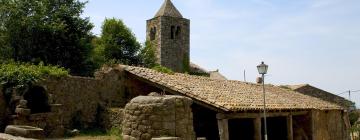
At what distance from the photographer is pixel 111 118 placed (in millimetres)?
17422

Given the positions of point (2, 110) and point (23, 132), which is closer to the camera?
point (23, 132)

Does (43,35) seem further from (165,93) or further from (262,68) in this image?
(262,68)

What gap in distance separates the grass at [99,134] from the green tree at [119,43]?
74.8 ft

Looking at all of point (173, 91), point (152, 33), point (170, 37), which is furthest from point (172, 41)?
point (173, 91)

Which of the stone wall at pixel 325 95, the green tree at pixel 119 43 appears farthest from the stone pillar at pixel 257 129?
the stone wall at pixel 325 95

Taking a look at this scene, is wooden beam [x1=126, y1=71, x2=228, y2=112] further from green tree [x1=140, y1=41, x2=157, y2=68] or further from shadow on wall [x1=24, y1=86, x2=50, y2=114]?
green tree [x1=140, y1=41, x2=157, y2=68]

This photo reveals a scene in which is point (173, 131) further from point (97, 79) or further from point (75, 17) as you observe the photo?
point (75, 17)

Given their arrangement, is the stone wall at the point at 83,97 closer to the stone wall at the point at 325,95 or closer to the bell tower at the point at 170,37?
the stone wall at the point at 325,95

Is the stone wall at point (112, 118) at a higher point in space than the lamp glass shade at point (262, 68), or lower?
lower

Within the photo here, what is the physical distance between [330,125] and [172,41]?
32.7m

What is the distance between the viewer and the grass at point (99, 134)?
15.0 m

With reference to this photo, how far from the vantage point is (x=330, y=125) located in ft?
83.7

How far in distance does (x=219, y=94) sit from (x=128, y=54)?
77.9ft

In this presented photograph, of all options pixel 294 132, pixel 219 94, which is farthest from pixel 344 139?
pixel 219 94
